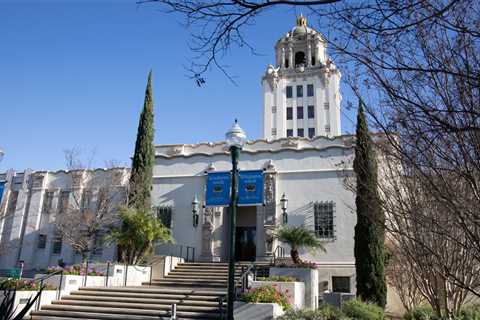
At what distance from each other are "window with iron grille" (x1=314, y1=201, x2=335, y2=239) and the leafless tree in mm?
10743

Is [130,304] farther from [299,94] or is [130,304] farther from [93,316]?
[299,94]

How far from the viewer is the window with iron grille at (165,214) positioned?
939 inches

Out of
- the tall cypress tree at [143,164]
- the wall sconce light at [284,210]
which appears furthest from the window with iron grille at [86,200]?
the wall sconce light at [284,210]

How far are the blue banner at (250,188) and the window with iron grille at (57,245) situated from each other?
469 inches

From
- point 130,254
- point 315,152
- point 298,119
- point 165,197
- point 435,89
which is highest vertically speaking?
point 298,119

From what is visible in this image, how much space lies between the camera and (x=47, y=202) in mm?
27578

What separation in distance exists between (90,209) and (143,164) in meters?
5.06

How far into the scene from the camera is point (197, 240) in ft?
74.9

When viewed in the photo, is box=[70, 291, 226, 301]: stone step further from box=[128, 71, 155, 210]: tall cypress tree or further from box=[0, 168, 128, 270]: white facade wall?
box=[0, 168, 128, 270]: white facade wall

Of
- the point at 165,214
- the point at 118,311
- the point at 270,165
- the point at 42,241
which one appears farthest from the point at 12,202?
the point at 118,311

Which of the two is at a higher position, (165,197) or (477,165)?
(165,197)

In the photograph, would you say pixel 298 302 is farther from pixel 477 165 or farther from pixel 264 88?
pixel 264 88

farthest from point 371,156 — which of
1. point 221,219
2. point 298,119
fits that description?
point 298,119

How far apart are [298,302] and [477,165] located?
9938mm
